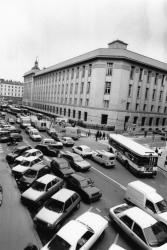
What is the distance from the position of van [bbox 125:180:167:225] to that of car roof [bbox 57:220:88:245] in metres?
4.93

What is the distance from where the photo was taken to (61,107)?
64.6 metres

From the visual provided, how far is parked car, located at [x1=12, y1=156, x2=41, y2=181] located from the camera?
52.8 ft

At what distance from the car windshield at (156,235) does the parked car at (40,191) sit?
6481mm

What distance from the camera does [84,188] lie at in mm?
13586

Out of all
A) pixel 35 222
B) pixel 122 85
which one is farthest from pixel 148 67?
pixel 35 222

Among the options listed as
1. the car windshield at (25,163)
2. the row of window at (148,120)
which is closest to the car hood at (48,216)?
the car windshield at (25,163)

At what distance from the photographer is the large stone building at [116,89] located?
152 ft

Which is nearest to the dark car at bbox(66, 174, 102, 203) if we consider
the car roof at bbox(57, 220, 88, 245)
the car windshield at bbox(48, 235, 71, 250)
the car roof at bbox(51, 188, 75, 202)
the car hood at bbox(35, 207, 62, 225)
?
the car roof at bbox(51, 188, 75, 202)

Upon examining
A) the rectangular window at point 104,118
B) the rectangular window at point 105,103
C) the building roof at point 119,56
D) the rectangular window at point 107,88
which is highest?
the building roof at point 119,56

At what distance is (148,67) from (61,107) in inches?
1163

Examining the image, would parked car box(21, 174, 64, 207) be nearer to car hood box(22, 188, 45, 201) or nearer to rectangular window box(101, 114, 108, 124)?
car hood box(22, 188, 45, 201)

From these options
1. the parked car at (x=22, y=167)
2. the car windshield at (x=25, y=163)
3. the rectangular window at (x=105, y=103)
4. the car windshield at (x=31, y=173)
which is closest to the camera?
the car windshield at (x=31, y=173)

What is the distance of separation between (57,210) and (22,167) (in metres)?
7.35

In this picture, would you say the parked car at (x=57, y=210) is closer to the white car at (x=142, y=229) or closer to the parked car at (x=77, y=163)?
the white car at (x=142, y=229)
